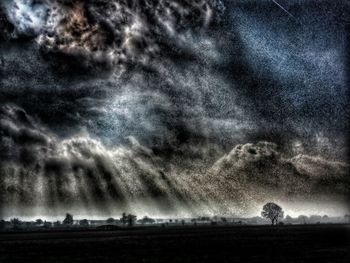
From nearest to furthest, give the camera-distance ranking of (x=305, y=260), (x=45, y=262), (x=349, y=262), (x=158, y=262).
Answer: (x=349, y=262)
(x=305, y=260)
(x=158, y=262)
(x=45, y=262)

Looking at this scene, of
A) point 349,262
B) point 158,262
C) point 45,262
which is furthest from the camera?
point 45,262

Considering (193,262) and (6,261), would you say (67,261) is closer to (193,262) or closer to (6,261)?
(6,261)

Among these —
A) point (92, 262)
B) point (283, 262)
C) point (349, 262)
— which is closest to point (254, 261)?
point (283, 262)

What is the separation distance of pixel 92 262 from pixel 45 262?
7209 mm

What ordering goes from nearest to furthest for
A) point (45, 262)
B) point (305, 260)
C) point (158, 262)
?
point (305, 260), point (158, 262), point (45, 262)

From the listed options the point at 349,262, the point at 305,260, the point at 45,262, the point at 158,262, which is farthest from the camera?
the point at 45,262

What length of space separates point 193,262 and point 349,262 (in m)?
17.0

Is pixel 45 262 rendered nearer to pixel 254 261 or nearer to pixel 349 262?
pixel 254 261

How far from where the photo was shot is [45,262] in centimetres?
5800

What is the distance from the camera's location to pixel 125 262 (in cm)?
5356

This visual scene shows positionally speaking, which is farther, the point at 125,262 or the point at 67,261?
the point at 67,261

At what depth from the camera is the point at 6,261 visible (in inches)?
2402

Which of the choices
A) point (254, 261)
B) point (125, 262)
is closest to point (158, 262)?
point (125, 262)

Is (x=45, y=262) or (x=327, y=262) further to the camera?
(x=45, y=262)
